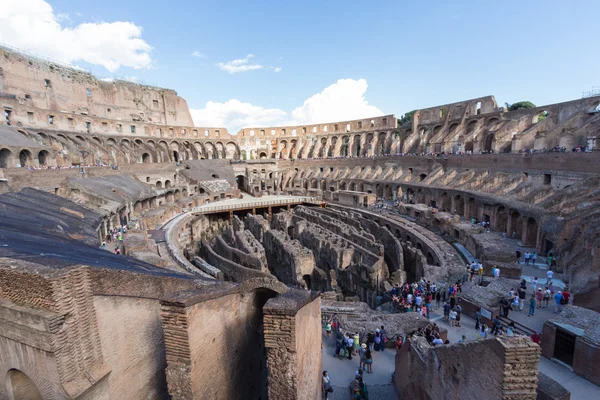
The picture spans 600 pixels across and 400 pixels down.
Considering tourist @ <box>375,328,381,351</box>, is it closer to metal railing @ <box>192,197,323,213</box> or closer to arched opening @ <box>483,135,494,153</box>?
metal railing @ <box>192,197,323,213</box>

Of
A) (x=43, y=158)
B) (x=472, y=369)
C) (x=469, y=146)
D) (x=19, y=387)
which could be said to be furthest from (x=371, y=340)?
(x=43, y=158)

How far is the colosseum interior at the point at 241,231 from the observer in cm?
520

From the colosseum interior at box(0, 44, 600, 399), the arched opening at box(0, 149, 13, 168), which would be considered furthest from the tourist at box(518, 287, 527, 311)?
the arched opening at box(0, 149, 13, 168)

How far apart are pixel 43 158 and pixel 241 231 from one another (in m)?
20.3

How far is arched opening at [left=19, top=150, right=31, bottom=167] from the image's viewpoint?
2642cm

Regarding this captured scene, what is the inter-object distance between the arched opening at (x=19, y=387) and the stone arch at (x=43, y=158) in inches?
1147

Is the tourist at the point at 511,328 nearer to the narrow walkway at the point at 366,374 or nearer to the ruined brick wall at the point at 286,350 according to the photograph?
the narrow walkway at the point at 366,374

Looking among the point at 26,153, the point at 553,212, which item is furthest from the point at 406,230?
the point at 26,153

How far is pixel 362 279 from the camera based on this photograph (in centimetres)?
1648

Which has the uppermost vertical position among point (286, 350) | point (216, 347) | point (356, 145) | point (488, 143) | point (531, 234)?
point (356, 145)

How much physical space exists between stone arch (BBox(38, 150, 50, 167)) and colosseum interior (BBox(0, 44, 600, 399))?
2.45ft

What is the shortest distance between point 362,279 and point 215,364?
455 inches

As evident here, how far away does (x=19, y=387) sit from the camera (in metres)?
5.72

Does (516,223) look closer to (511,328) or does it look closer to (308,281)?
(511,328)
